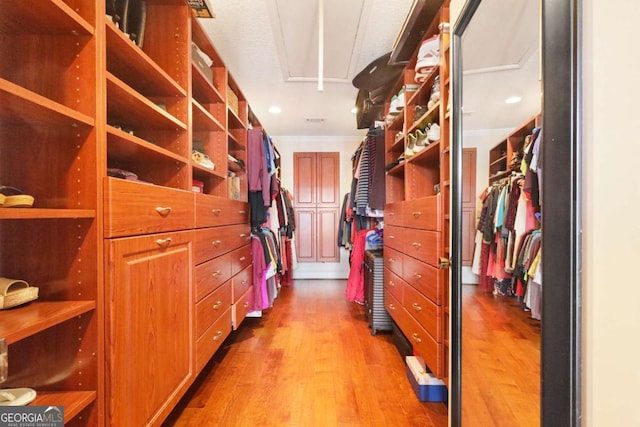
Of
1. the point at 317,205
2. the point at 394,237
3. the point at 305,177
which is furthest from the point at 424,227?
the point at 305,177

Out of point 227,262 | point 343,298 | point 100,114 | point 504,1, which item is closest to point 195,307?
point 227,262

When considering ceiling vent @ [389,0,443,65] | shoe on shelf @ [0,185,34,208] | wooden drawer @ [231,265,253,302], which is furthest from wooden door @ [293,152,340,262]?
shoe on shelf @ [0,185,34,208]

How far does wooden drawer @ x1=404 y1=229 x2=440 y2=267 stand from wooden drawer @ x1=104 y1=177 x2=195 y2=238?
1.17 m

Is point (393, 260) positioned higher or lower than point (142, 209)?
lower

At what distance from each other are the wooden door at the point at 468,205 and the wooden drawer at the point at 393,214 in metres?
0.67

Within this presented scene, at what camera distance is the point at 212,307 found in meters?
1.53

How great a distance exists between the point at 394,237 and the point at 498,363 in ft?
3.53

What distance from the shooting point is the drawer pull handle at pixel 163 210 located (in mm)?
1049

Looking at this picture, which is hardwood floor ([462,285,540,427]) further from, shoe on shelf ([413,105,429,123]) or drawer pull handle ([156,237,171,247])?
drawer pull handle ([156,237,171,247])

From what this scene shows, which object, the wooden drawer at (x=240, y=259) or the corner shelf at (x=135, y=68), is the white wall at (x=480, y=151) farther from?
the wooden drawer at (x=240, y=259)

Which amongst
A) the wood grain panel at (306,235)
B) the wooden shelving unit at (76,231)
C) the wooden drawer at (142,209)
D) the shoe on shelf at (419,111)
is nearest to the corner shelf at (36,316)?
the wooden shelving unit at (76,231)

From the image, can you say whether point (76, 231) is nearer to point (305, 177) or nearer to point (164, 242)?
point (164, 242)

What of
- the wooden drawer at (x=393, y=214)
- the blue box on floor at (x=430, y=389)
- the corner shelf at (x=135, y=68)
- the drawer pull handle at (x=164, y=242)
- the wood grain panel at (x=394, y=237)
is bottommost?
the blue box on floor at (x=430, y=389)

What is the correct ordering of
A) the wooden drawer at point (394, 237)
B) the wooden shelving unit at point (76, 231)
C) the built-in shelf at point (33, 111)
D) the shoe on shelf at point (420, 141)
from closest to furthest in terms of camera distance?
the built-in shelf at point (33, 111) → the wooden shelving unit at point (76, 231) → the shoe on shelf at point (420, 141) → the wooden drawer at point (394, 237)
